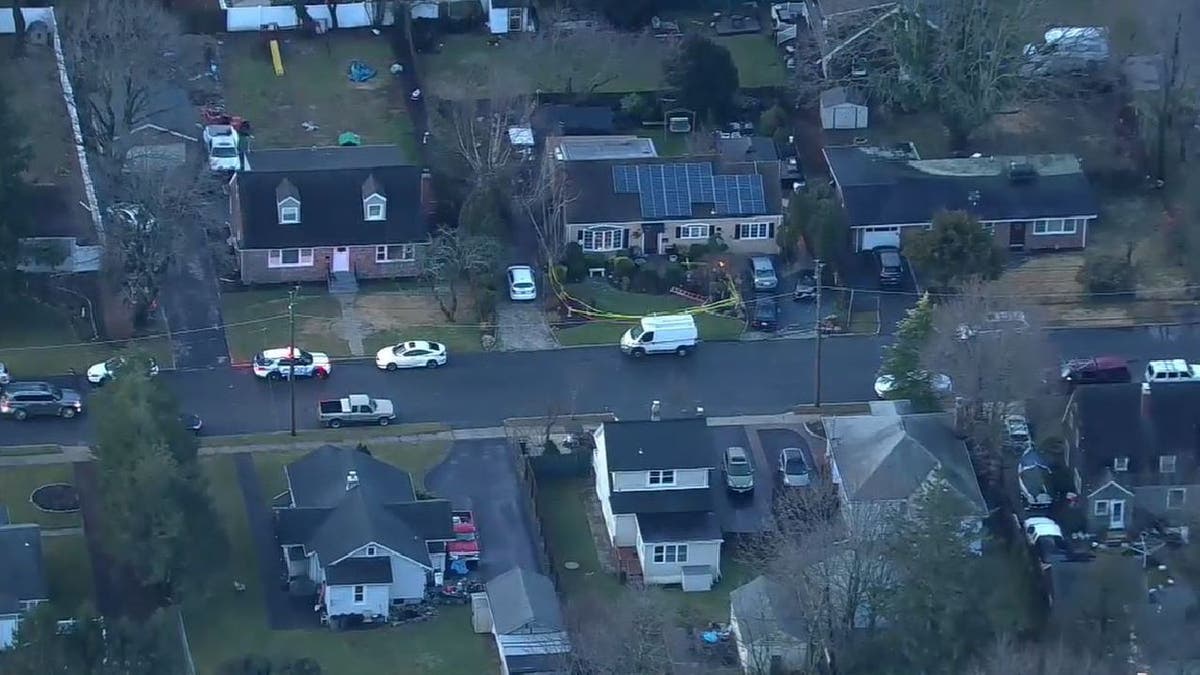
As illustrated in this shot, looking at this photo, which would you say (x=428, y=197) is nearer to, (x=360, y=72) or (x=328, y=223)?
(x=328, y=223)

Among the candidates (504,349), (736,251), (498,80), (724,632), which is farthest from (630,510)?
(498,80)

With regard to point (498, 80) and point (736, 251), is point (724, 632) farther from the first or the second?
point (498, 80)

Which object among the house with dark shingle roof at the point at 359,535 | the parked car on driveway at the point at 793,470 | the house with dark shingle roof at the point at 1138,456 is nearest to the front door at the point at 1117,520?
the house with dark shingle roof at the point at 1138,456

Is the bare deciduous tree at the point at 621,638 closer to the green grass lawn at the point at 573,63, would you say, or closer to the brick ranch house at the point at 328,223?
the brick ranch house at the point at 328,223

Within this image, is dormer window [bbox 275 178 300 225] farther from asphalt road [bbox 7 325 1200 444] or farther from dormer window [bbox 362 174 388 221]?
asphalt road [bbox 7 325 1200 444]

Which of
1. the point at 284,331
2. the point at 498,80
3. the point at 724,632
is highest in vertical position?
the point at 498,80

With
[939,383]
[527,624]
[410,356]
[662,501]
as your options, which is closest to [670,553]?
[662,501]
